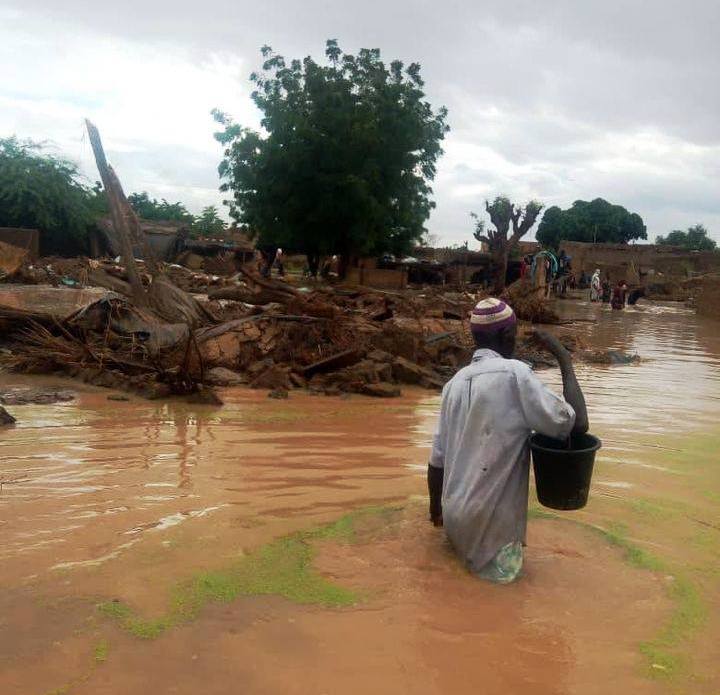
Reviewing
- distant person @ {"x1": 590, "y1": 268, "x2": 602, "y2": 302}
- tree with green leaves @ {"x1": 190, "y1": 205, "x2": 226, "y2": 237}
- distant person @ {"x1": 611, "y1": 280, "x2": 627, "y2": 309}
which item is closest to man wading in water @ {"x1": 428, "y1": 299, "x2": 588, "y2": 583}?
distant person @ {"x1": 611, "y1": 280, "x2": 627, "y2": 309}

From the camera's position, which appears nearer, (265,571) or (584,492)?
(584,492)

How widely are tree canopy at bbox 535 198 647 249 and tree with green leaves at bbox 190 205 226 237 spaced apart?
23.8 metres

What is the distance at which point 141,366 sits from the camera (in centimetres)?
802

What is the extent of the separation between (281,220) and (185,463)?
23.5 meters

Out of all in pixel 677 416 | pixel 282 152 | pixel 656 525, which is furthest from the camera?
pixel 282 152

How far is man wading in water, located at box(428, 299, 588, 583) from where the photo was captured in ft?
10.2

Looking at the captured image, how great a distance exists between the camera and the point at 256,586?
321cm

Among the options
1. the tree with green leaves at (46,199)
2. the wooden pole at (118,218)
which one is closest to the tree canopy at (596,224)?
the tree with green leaves at (46,199)

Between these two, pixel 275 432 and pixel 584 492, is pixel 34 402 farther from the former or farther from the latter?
pixel 584 492

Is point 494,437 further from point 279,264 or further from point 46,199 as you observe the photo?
point 279,264

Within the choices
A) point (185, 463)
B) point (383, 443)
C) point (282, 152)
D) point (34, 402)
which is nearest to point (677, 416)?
point (383, 443)

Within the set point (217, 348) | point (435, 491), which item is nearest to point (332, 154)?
point (217, 348)

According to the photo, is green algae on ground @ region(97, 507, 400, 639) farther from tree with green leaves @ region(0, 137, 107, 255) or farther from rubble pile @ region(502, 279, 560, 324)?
tree with green leaves @ region(0, 137, 107, 255)

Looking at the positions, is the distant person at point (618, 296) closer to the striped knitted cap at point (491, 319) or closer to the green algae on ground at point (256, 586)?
the green algae on ground at point (256, 586)
